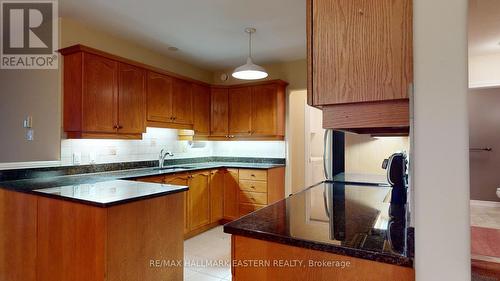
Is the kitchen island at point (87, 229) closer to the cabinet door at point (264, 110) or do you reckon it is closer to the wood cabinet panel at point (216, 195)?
the wood cabinet panel at point (216, 195)

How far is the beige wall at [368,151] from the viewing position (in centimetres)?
290

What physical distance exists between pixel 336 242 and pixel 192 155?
3894 mm

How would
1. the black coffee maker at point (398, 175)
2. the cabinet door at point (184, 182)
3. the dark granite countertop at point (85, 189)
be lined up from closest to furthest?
the black coffee maker at point (398, 175) → the dark granite countertop at point (85, 189) → the cabinet door at point (184, 182)

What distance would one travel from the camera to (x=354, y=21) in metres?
0.85

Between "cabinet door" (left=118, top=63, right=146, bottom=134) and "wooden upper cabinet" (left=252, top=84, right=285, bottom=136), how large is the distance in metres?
1.64

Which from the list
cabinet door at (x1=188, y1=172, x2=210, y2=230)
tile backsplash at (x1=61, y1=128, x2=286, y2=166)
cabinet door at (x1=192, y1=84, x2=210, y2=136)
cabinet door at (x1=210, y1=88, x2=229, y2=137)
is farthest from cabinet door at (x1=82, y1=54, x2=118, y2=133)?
cabinet door at (x1=210, y1=88, x2=229, y2=137)

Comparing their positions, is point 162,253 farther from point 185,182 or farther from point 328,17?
point 328,17

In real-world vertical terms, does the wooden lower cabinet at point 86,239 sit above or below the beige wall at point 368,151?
below

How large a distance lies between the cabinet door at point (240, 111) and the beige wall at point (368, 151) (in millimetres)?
1752

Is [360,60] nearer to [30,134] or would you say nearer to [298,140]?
[30,134]

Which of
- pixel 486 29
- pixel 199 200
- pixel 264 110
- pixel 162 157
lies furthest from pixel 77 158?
pixel 486 29

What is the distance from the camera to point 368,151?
2.95 metres

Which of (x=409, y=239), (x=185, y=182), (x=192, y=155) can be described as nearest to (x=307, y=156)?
(x=192, y=155)

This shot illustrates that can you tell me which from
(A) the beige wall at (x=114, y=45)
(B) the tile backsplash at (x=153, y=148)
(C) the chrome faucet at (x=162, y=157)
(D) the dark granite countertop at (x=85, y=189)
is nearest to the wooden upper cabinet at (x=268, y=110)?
(B) the tile backsplash at (x=153, y=148)
